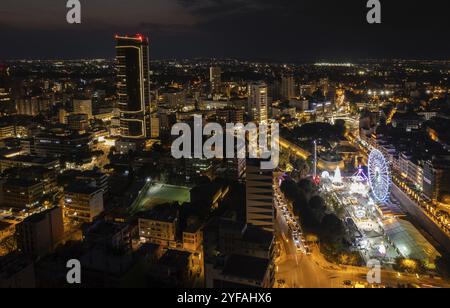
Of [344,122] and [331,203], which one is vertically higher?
[344,122]

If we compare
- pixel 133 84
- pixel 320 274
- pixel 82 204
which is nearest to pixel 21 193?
pixel 82 204

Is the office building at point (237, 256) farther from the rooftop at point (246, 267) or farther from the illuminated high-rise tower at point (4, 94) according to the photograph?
the illuminated high-rise tower at point (4, 94)

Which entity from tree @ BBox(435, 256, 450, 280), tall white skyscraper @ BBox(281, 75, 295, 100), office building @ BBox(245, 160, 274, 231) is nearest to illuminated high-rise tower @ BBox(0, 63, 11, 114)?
tall white skyscraper @ BBox(281, 75, 295, 100)

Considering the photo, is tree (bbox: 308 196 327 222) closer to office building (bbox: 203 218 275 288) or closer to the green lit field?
office building (bbox: 203 218 275 288)

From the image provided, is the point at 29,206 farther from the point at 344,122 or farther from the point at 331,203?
the point at 344,122

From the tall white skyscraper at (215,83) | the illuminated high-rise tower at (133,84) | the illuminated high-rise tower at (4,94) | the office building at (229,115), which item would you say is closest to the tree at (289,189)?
the illuminated high-rise tower at (133,84)

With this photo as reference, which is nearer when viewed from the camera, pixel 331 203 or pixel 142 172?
pixel 331 203
